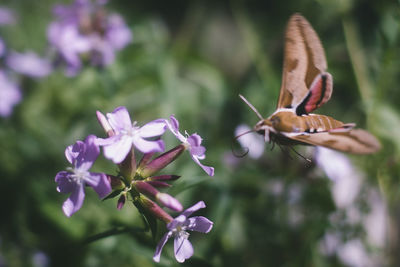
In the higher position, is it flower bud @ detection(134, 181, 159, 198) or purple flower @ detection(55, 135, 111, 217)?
purple flower @ detection(55, 135, 111, 217)

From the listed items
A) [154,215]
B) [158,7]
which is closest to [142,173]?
[154,215]

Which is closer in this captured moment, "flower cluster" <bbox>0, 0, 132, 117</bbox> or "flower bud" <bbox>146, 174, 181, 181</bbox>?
"flower bud" <bbox>146, 174, 181, 181</bbox>

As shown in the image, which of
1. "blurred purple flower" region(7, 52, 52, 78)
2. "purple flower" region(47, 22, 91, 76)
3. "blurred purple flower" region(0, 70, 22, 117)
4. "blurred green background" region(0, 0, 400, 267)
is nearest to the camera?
"blurred green background" region(0, 0, 400, 267)

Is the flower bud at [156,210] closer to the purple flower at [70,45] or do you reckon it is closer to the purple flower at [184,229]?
the purple flower at [184,229]

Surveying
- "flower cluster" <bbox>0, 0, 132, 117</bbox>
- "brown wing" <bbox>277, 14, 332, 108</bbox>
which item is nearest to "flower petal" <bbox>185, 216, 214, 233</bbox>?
"brown wing" <bbox>277, 14, 332, 108</bbox>

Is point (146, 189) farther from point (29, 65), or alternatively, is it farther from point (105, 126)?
point (29, 65)

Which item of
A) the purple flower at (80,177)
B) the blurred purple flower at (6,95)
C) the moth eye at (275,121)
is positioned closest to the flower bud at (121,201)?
the purple flower at (80,177)

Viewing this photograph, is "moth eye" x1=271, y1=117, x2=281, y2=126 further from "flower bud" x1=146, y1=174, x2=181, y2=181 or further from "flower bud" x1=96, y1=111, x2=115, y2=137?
"flower bud" x1=96, y1=111, x2=115, y2=137

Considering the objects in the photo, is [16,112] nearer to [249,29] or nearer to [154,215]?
[249,29]
